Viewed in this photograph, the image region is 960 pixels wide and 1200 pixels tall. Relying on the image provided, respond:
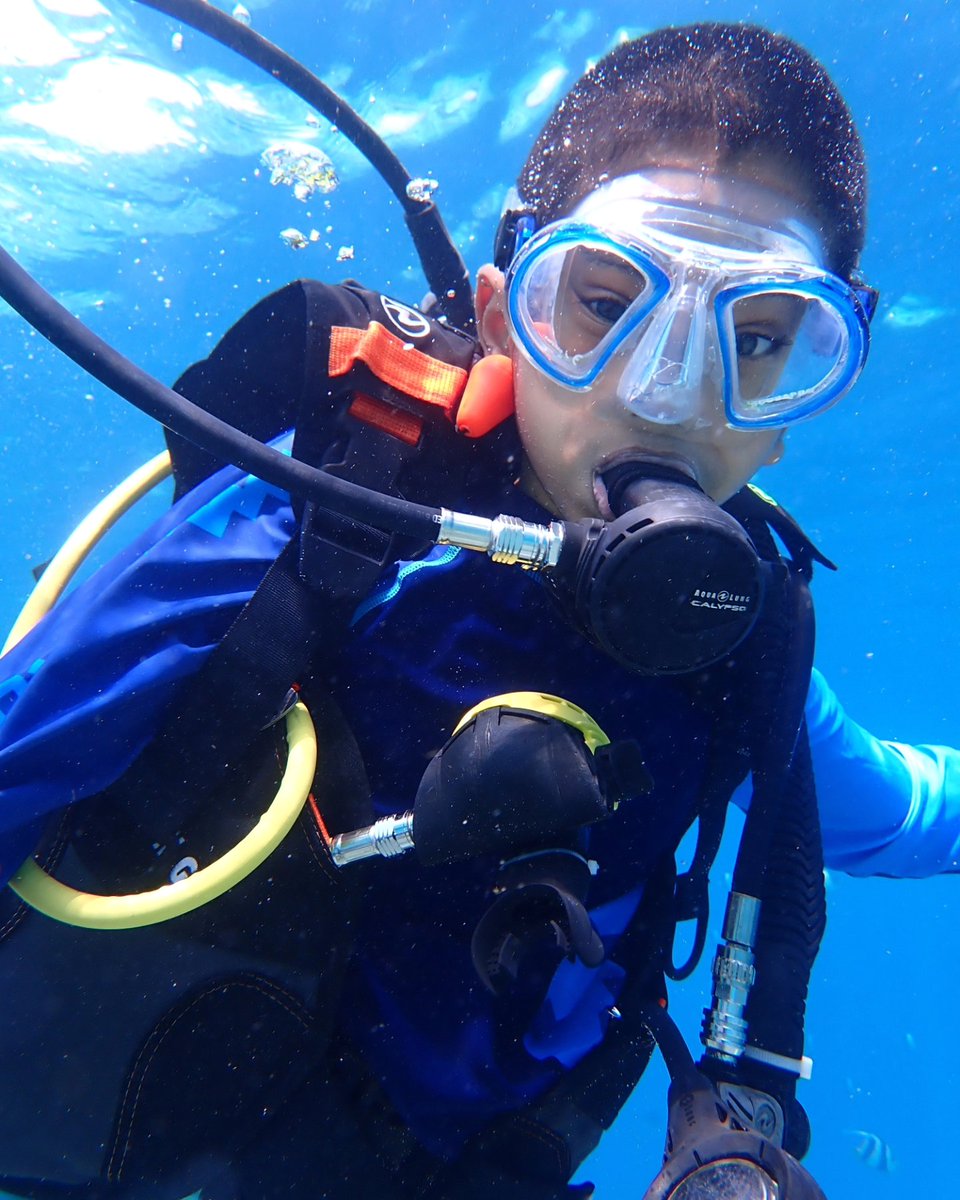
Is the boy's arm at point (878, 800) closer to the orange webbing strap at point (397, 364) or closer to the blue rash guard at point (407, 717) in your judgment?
the blue rash guard at point (407, 717)

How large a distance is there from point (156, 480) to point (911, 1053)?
61522mm

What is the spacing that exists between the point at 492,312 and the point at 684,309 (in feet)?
2.17

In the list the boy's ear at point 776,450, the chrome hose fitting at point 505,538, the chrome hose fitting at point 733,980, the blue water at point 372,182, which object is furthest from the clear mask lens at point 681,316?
the blue water at point 372,182

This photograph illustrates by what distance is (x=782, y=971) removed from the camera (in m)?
2.20

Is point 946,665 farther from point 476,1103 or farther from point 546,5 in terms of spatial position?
point 476,1103

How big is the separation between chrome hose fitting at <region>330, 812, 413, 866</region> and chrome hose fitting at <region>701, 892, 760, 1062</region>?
992 millimetres

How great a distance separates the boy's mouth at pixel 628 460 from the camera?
183cm

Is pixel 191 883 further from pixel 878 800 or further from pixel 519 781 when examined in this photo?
pixel 878 800

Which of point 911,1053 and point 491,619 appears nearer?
point 491,619

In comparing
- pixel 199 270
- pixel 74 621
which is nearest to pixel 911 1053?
pixel 199 270

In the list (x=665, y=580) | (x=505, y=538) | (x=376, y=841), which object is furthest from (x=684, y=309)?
(x=376, y=841)

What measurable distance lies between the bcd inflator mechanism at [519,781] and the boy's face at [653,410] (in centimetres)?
56

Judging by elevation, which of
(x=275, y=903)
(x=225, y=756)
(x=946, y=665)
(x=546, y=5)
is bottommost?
(x=275, y=903)

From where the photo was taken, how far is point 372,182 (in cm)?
1228
